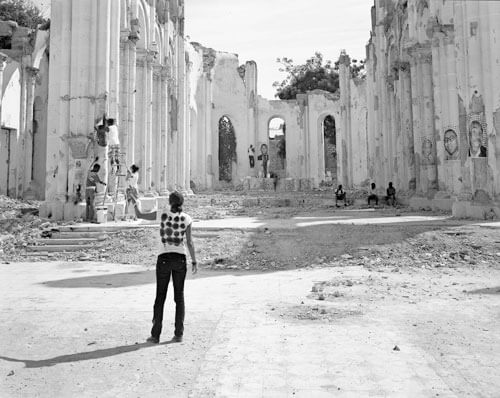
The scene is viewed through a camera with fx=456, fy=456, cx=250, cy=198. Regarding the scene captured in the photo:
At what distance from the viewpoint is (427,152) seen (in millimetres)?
16969

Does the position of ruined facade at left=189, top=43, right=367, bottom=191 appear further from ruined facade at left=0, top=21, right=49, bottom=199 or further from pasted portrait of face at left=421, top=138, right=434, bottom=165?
pasted portrait of face at left=421, top=138, right=434, bottom=165

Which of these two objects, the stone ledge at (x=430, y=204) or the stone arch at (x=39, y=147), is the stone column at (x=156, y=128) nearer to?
the stone arch at (x=39, y=147)

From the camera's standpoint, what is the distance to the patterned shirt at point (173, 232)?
4207 millimetres

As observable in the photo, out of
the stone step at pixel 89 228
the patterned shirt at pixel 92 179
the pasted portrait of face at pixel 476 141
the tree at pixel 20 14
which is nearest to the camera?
the stone step at pixel 89 228

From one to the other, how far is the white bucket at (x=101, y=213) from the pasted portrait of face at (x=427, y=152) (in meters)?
11.5

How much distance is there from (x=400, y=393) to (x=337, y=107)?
36.2 m

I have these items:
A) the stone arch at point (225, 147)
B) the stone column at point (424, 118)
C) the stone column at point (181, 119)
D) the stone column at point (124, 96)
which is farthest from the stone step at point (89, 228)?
the stone arch at point (225, 147)

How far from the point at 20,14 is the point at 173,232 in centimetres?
3440

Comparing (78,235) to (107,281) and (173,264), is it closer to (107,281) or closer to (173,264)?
(107,281)

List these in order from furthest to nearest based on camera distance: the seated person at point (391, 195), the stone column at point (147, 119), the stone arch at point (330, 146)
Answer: the stone arch at point (330, 146)
the seated person at point (391, 195)
the stone column at point (147, 119)

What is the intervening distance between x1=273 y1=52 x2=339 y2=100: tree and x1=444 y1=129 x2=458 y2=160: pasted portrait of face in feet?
109

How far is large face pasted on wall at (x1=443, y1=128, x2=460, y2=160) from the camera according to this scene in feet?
46.6

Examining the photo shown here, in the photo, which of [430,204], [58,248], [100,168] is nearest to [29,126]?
[100,168]

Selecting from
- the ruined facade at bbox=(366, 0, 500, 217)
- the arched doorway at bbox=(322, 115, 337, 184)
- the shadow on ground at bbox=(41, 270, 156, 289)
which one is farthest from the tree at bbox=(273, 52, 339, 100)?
the shadow on ground at bbox=(41, 270, 156, 289)
